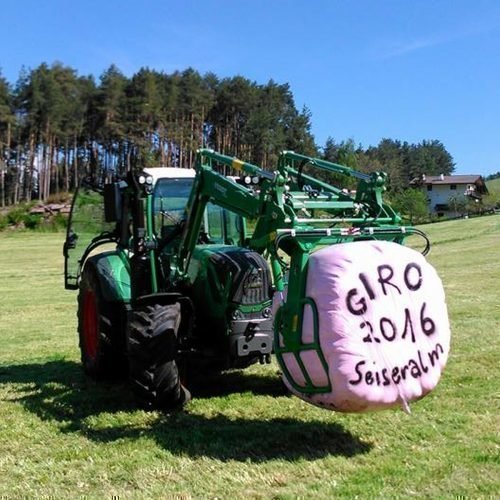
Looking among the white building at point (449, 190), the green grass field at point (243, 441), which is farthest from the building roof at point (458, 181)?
the green grass field at point (243, 441)

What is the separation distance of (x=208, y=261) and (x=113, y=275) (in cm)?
139

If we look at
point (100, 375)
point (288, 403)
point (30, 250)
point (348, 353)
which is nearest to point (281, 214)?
point (348, 353)

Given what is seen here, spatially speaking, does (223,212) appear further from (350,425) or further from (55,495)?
(55,495)

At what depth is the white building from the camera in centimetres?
9694

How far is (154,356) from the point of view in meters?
6.12

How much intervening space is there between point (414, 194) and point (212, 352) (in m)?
72.4

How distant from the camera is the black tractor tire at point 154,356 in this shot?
20.1ft

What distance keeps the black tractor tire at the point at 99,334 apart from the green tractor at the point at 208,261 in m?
0.01

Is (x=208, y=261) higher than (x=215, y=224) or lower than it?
lower

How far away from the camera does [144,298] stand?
6.34 meters

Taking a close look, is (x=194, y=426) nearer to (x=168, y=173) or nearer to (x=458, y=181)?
(x=168, y=173)

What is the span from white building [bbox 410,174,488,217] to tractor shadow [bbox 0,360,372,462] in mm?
90533

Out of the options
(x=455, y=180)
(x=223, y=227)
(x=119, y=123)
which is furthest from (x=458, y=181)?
(x=223, y=227)

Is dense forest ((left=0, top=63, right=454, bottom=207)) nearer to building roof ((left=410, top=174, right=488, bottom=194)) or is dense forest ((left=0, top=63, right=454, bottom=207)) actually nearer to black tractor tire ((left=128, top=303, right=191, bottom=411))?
building roof ((left=410, top=174, right=488, bottom=194))
